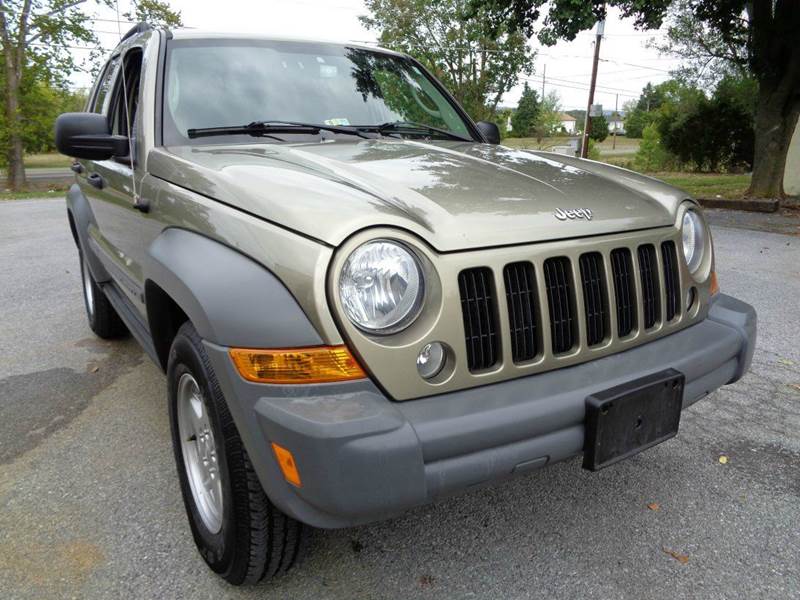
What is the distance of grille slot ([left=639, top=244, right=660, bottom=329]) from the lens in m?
2.11

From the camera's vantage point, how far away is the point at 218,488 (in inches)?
78.6

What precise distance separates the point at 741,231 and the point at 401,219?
8.84 metres

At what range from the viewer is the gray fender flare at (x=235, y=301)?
1.55m

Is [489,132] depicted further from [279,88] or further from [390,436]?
[390,436]

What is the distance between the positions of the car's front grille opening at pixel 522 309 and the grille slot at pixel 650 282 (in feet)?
1.76

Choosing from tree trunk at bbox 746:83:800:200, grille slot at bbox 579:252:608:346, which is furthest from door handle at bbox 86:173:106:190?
tree trunk at bbox 746:83:800:200

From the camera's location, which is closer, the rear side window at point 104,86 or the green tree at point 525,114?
the rear side window at point 104,86

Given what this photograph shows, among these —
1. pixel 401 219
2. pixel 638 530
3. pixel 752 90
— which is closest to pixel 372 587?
pixel 638 530

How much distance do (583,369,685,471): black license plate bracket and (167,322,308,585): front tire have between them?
917mm

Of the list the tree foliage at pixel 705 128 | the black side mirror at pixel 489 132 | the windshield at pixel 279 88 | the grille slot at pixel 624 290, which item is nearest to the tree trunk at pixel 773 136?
the tree foliage at pixel 705 128

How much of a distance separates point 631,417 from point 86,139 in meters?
2.39

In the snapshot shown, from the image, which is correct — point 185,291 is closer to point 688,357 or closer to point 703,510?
point 688,357

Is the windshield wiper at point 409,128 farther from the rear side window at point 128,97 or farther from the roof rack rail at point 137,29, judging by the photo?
the roof rack rail at point 137,29

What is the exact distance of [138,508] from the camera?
239cm
